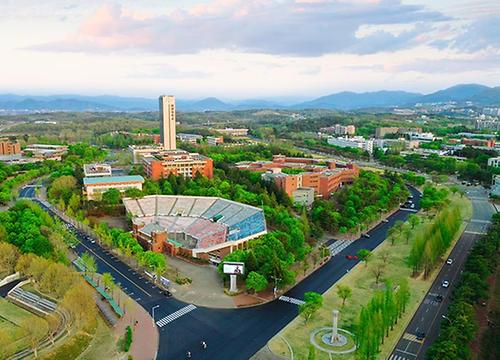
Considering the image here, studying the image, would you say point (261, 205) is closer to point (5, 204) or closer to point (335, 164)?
point (335, 164)

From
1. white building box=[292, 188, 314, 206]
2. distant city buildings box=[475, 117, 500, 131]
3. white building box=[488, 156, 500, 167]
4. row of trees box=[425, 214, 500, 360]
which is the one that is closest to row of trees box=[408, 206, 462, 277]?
row of trees box=[425, 214, 500, 360]

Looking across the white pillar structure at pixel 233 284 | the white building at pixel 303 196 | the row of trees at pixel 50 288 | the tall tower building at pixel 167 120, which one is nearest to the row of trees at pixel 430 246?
the white pillar structure at pixel 233 284

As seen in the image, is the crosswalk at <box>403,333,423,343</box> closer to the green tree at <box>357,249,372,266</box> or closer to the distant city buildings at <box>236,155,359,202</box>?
the green tree at <box>357,249,372,266</box>

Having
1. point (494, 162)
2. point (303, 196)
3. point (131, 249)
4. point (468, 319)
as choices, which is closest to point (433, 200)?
point (303, 196)

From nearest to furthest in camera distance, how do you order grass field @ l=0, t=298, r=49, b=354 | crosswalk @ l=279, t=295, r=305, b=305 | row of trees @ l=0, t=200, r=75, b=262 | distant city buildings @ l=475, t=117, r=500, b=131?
grass field @ l=0, t=298, r=49, b=354 < crosswalk @ l=279, t=295, r=305, b=305 < row of trees @ l=0, t=200, r=75, b=262 < distant city buildings @ l=475, t=117, r=500, b=131

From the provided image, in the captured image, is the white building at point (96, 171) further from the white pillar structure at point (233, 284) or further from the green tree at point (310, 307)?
the green tree at point (310, 307)

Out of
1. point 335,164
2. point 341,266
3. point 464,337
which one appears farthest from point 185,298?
point 335,164
